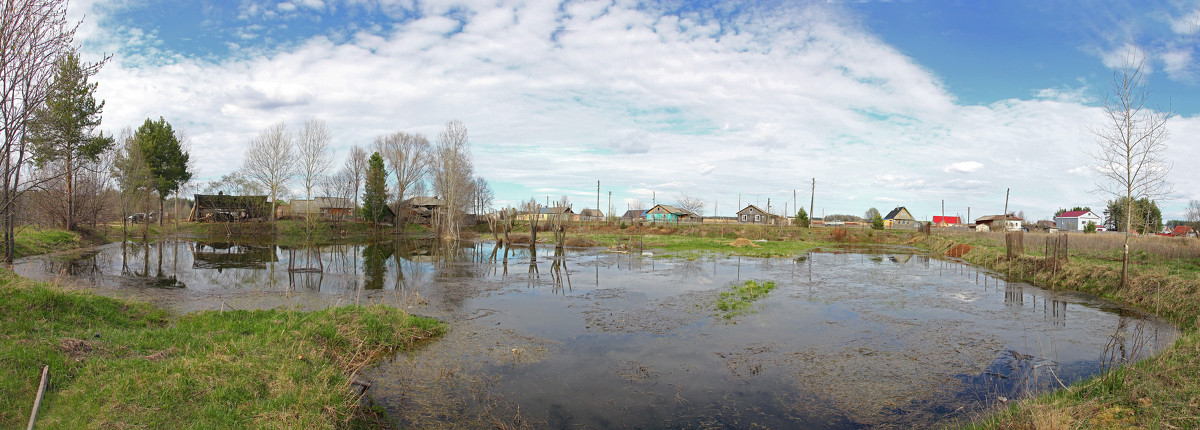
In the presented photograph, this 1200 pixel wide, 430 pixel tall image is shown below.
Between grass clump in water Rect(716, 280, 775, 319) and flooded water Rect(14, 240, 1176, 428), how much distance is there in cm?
29

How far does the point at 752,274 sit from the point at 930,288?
551 centimetres

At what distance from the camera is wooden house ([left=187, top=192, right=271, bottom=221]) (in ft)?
145

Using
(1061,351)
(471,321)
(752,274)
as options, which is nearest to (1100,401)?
(1061,351)

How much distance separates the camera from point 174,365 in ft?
18.5

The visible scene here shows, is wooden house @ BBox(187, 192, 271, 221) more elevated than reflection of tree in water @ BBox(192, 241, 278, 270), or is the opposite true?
→ wooden house @ BBox(187, 192, 271, 221)

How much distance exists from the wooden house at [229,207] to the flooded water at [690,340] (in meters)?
26.6

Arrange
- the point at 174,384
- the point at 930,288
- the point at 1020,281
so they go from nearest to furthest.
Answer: the point at 174,384 → the point at 930,288 → the point at 1020,281

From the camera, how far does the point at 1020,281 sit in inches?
703

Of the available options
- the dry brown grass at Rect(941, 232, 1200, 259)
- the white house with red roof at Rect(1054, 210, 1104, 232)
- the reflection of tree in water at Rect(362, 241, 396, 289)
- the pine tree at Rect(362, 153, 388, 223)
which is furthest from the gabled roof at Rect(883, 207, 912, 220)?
the reflection of tree in water at Rect(362, 241, 396, 289)

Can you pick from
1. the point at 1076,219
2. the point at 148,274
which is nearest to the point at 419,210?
the point at 148,274

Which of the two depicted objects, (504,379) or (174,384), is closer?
(174,384)

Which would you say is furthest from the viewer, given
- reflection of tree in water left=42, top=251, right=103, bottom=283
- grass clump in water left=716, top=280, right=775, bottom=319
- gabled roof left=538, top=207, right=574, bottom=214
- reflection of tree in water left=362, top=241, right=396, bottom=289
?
gabled roof left=538, top=207, right=574, bottom=214

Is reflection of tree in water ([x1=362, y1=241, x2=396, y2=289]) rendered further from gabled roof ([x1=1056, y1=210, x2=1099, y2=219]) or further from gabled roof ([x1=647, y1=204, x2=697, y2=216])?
gabled roof ([x1=1056, y1=210, x2=1099, y2=219])

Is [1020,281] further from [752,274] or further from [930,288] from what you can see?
[752,274]
